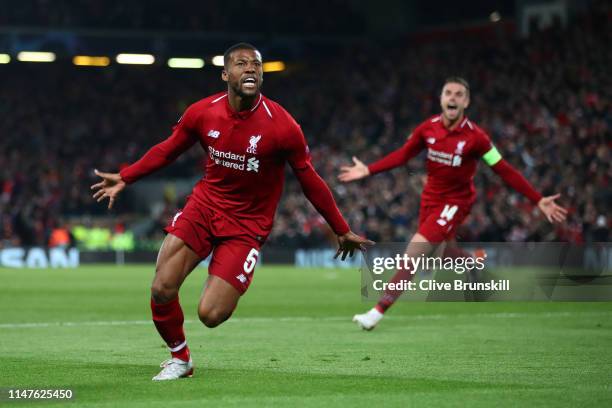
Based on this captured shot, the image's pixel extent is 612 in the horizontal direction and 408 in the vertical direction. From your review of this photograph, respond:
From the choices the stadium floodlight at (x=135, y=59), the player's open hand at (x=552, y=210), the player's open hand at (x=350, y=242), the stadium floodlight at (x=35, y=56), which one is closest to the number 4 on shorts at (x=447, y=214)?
the player's open hand at (x=552, y=210)

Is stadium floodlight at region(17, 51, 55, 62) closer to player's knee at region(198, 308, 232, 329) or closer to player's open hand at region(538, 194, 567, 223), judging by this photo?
player's open hand at region(538, 194, 567, 223)

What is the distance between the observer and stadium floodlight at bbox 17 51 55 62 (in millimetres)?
44969

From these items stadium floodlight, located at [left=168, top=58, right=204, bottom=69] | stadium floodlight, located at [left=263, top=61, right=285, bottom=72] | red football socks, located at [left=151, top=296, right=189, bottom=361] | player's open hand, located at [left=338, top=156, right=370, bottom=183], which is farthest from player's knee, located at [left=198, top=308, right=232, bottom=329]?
stadium floodlight, located at [left=263, top=61, right=285, bottom=72]

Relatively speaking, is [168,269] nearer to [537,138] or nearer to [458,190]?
[458,190]

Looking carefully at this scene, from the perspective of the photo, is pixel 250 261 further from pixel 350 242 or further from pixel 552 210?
pixel 552 210

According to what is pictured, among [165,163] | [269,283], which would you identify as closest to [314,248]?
[269,283]

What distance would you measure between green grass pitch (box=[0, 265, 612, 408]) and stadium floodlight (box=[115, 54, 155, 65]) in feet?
94.3

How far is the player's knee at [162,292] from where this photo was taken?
8.66 metres

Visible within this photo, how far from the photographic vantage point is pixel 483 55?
39281 millimetres

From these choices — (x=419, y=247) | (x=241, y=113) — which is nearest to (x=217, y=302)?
(x=241, y=113)

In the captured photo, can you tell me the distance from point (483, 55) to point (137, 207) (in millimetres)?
14476

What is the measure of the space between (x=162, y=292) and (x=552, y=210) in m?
5.37

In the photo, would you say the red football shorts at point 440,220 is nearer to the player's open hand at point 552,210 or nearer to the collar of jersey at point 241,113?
the player's open hand at point 552,210

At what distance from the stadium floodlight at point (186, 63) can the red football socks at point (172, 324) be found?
40.2 m
